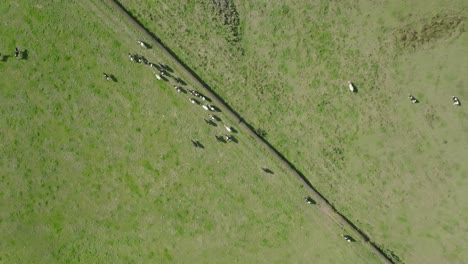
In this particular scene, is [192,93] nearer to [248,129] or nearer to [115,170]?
[248,129]

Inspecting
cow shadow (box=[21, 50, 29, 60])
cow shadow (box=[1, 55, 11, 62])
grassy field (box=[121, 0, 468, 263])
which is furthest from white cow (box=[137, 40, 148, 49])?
cow shadow (box=[1, 55, 11, 62])

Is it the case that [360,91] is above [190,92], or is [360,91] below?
above

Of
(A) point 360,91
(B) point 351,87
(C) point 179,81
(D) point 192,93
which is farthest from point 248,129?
(A) point 360,91

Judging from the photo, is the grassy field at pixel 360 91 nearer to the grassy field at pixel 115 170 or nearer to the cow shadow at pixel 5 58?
the grassy field at pixel 115 170

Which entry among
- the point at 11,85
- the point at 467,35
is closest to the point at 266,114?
the point at 467,35

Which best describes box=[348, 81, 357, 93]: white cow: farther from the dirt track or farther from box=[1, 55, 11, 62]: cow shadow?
box=[1, 55, 11, 62]: cow shadow

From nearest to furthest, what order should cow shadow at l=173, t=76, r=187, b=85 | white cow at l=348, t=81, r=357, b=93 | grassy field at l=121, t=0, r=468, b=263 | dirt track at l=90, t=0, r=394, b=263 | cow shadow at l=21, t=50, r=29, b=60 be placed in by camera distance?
grassy field at l=121, t=0, r=468, b=263, white cow at l=348, t=81, r=357, b=93, dirt track at l=90, t=0, r=394, b=263, cow shadow at l=173, t=76, r=187, b=85, cow shadow at l=21, t=50, r=29, b=60
